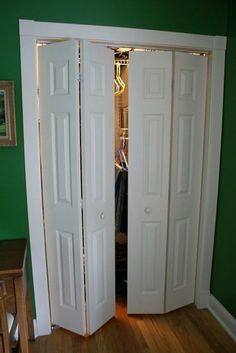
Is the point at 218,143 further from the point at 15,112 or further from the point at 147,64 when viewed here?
the point at 15,112

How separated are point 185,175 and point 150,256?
694mm

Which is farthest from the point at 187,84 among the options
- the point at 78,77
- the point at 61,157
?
the point at 61,157

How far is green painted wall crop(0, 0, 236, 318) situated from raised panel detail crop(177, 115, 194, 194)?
27 cm

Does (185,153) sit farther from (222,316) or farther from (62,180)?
(222,316)

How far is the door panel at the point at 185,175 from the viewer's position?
1.98 m

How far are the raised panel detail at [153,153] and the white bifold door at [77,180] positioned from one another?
265 mm

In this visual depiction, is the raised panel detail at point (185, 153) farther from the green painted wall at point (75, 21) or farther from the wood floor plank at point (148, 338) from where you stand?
the wood floor plank at point (148, 338)

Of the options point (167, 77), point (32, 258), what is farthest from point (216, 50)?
point (32, 258)

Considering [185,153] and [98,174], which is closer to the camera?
[98,174]

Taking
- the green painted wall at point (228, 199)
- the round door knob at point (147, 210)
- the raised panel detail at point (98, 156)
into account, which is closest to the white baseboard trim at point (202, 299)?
the green painted wall at point (228, 199)

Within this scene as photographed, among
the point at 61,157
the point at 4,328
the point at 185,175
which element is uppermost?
the point at 61,157

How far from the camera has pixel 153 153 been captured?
6.59 ft

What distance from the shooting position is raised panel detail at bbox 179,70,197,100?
1.97m

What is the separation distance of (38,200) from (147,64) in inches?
47.3
